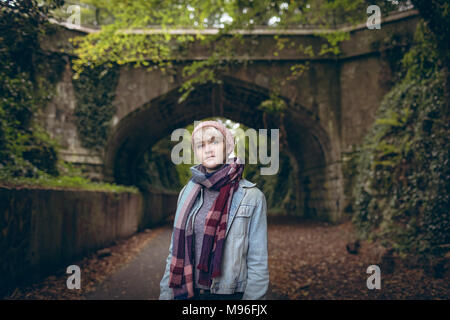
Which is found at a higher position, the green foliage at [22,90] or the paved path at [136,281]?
the green foliage at [22,90]

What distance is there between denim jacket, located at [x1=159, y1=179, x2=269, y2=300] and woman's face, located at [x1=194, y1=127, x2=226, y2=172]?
233 millimetres

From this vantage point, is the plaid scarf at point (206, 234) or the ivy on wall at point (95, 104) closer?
the plaid scarf at point (206, 234)

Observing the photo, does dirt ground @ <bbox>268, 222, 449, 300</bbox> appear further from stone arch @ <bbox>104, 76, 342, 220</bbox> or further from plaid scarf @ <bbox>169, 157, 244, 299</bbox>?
stone arch @ <bbox>104, 76, 342, 220</bbox>

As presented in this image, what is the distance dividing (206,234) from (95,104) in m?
11.3

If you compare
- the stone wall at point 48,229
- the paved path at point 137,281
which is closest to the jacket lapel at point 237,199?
the paved path at point 137,281

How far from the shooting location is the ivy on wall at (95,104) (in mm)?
11602

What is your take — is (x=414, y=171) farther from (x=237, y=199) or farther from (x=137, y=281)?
(x=237, y=199)

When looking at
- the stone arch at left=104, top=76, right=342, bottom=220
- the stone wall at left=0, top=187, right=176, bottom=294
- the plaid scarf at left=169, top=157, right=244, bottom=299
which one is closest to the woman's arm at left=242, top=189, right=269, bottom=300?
the plaid scarf at left=169, top=157, right=244, bottom=299

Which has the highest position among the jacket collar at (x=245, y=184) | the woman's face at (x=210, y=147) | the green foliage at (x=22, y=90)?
the green foliage at (x=22, y=90)

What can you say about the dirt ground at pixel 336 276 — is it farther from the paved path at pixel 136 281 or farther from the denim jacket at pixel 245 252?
the denim jacket at pixel 245 252

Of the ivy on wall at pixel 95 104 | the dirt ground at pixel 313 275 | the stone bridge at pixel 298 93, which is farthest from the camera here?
the ivy on wall at pixel 95 104

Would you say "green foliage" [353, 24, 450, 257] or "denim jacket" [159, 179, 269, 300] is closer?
"denim jacket" [159, 179, 269, 300]

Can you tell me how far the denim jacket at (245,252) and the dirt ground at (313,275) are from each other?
3.05m

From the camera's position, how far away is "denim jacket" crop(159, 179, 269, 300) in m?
1.70
